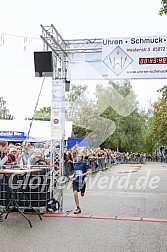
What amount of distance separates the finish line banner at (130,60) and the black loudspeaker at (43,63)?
1.05 metres

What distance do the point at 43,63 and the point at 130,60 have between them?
2.29 meters

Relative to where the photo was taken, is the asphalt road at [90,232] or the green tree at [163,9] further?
the green tree at [163,9]

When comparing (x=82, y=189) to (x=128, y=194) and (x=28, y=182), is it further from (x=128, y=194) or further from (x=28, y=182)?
(x=128, y=194)

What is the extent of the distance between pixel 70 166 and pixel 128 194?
5401mm

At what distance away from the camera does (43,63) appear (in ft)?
33.5

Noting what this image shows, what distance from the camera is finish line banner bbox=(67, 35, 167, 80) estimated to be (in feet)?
33.3

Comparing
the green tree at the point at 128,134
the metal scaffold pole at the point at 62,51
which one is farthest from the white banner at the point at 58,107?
the green tree at the point at 128,134

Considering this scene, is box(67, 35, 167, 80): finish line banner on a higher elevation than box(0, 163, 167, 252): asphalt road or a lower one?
higher

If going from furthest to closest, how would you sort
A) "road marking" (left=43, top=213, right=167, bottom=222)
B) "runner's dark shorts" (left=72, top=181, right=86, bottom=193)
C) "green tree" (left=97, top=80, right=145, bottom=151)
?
1. "green tree" (left=97, top=80, right=145, bottom=151)
2. "runner's dark shorts" (left=72, top=181, right=86, bottom=193)
3. "road marking" (left=43, top=213, right=167, bottom=222)

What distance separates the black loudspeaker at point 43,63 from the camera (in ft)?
33.2

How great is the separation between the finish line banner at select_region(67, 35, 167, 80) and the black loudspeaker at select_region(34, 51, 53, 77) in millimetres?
1048

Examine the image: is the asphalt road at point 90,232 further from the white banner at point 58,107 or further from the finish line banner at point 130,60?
the finish line banner at point 130,60

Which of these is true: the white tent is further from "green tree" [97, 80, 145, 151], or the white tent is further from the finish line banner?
"green tree" [97, 80, 145, 151]

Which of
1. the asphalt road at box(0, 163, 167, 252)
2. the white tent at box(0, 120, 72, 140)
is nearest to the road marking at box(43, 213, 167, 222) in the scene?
the asphalt road at box(0, 163, 167, 252)
